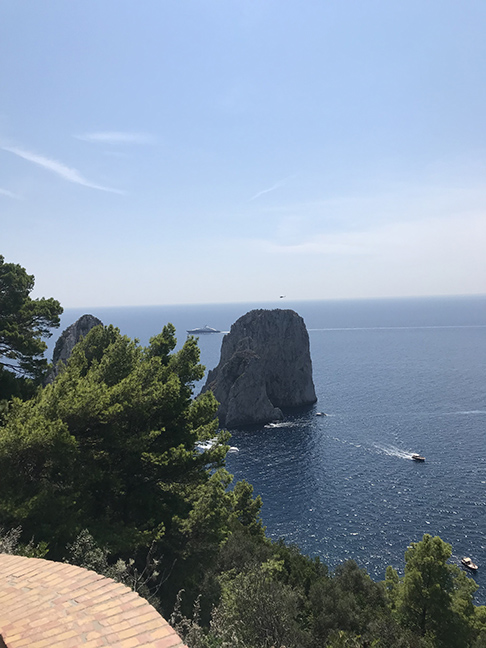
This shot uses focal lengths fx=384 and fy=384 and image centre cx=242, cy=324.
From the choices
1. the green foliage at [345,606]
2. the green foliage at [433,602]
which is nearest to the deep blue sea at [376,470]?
the green foliage at [345,606]

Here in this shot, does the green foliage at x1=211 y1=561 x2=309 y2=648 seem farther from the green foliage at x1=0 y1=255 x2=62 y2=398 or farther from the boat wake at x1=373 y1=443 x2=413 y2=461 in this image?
the boat wake at x1=373 y1=443 x2=413 y2=461

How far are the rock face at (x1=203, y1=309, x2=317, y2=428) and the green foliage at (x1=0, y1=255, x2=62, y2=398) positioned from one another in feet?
211

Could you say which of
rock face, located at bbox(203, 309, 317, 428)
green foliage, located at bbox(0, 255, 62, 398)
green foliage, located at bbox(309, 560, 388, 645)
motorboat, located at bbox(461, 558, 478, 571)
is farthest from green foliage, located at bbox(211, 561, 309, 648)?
rock face, located at bbox(203, 309, 317, 428)

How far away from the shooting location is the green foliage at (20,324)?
2509 centimetres

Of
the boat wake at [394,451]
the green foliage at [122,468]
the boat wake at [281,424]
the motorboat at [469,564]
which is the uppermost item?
the green foliage at [122,468]

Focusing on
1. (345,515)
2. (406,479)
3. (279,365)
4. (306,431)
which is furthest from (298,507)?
(279,365)

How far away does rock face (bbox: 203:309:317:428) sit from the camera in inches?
3504

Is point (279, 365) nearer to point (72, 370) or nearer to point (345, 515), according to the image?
point (345, 515)

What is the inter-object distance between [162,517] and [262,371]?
77.6 m

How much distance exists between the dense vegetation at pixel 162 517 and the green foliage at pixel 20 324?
0.13 m

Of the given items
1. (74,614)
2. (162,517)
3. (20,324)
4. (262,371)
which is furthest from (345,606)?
(262,371)

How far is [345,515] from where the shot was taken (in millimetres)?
47438

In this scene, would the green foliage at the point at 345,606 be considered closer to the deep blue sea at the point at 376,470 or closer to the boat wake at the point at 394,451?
the deep blue sea at the point at 376,470

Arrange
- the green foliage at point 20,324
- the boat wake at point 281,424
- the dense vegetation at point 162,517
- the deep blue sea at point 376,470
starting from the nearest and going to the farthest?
the dense vegetation at point 162,517
the green foliage at point 20,324
the deep blue sea at point 376,470
the boat wake at point 281,424
